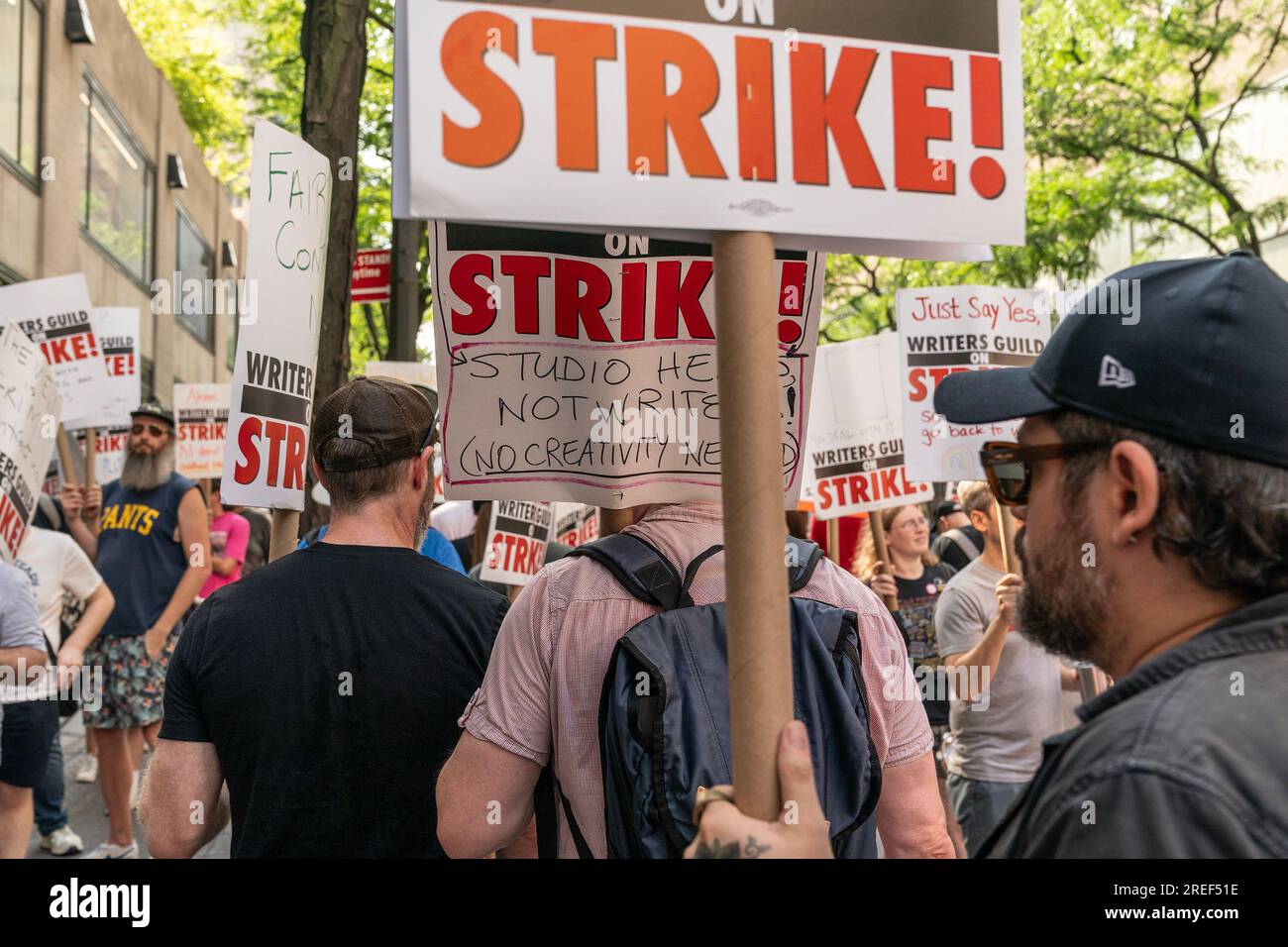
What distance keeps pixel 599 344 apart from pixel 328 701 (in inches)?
36.4

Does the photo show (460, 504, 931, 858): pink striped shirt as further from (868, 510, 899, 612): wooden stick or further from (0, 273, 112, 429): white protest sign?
(0, 273, 112, 429): white protest sign

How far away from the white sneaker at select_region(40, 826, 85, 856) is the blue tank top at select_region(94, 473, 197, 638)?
108 centimetres

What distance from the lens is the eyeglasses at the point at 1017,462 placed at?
169 centimetres

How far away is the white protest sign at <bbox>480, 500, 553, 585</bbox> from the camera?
8.01m

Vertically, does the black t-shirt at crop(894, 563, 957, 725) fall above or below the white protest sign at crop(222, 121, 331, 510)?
below

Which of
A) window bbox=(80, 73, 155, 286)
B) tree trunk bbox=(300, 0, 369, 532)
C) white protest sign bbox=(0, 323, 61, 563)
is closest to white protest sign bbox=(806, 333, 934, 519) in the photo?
tree trunk bbox=(300, 0, 369, 532)

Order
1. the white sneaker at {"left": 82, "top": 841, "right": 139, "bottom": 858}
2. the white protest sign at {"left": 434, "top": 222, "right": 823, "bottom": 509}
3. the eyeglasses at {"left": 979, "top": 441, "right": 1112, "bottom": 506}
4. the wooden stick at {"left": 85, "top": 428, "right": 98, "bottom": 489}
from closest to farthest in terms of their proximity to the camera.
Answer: the eyeglasses at {"left": 979, "top": 441, "right": 1112, "bottom": 506}
the white protest sign at {"left": 434, "top": 222, "right": 823, "bottom": 509}
the white sneaker at {"left": 82, "top": 841, "right": 139, "bottom": 858}
the wooden stick at {"left": 85, "top": 428, "right": 98, "bottom": 489}

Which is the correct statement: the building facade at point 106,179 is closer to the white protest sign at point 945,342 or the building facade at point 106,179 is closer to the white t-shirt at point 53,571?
the white t-shirt at point 53,571

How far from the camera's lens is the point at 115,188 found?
2142 cm

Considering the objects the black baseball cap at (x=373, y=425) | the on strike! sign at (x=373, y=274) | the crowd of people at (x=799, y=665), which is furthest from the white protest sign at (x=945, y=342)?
the on strike! sign at (x=373, y=274)

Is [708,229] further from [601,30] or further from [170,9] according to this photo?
[170,9]

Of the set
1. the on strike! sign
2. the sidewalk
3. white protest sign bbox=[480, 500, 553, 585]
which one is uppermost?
the on strike! sign

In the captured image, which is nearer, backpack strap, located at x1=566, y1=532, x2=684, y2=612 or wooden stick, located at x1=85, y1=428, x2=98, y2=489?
backpack strap, located at x1=566, y1=532, x2=684, y2=612
